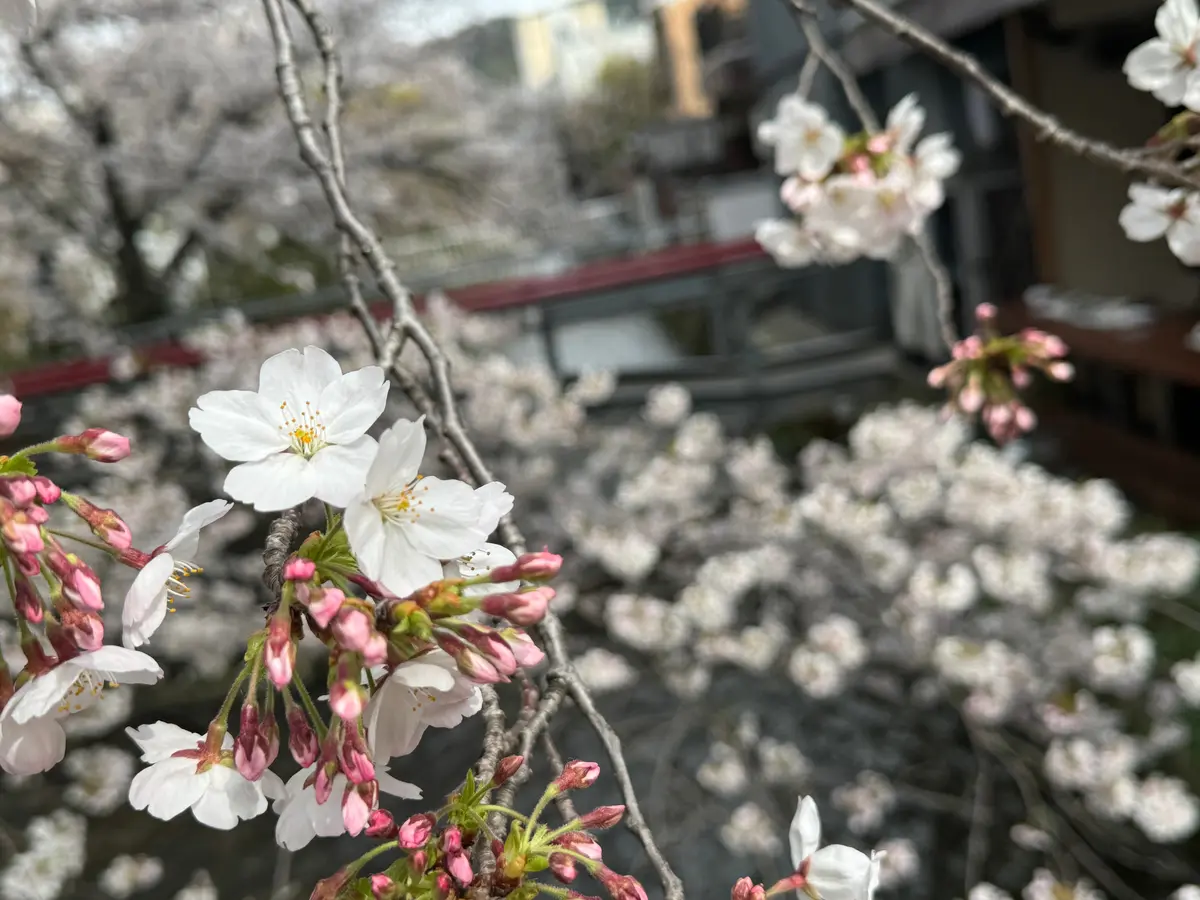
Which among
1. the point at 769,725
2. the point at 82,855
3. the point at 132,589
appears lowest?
the point at 769,725

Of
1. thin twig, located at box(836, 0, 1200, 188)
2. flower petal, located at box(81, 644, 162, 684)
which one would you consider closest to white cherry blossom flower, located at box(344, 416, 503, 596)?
flower petal, located at box(81, 644, 162, 684)

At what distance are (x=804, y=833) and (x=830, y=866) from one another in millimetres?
32

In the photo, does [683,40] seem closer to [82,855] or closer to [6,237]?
[6,237]

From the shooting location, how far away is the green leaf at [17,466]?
37 centimetres

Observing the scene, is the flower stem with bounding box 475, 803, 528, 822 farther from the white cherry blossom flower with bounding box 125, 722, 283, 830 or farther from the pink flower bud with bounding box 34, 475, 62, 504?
the pink flower bud with bounding box 34, 475, 62, 504

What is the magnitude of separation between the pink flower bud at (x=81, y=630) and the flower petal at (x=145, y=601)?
0.02m

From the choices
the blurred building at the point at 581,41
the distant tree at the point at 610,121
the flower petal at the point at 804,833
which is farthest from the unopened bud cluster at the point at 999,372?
the distant tree at the point at 610,121

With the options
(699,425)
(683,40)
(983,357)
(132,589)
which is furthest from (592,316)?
(683,40)

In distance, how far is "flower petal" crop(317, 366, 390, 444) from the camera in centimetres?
37

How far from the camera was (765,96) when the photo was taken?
6.31m

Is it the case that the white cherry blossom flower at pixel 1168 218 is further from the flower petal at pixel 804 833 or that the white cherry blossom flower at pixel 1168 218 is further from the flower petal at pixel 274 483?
the flower petal at pixel 274 483

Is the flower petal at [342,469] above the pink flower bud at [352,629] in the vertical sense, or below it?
above

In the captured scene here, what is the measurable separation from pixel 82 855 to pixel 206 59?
3472 millimetres

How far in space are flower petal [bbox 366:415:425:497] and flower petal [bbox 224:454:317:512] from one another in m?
0.02
